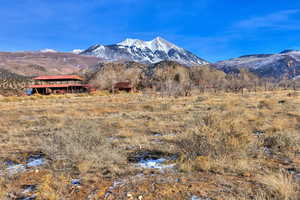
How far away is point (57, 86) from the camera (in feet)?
214

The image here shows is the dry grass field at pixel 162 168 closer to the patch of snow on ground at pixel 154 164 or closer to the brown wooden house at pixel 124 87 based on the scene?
the patch of snow on ground at pixel 154 164

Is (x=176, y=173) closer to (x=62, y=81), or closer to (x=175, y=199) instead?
(x=175, y=199)

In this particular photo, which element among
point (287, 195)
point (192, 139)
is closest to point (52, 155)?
point (192, 139)

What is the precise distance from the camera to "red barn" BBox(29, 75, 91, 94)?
63.8m

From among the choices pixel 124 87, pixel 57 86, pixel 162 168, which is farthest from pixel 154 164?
pixel 57 86

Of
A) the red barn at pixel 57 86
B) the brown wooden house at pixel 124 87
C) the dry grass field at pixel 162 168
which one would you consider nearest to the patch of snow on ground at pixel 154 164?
the dry grass field at pixel 162 168

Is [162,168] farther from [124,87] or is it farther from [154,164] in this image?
[124,87]

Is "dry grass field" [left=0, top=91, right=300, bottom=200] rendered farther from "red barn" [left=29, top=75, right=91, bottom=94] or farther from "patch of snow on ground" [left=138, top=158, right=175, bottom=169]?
"red barn" [left=29, top=75, right=91, bottom=94]

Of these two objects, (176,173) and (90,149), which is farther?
(90,149)

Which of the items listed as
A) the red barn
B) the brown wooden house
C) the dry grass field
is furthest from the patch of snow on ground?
the red barn

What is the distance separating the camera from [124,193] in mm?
3566

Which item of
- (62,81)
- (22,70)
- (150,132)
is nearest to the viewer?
(150,132)

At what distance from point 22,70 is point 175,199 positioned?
222875mm

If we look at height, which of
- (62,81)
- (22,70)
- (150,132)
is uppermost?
(22,70)
